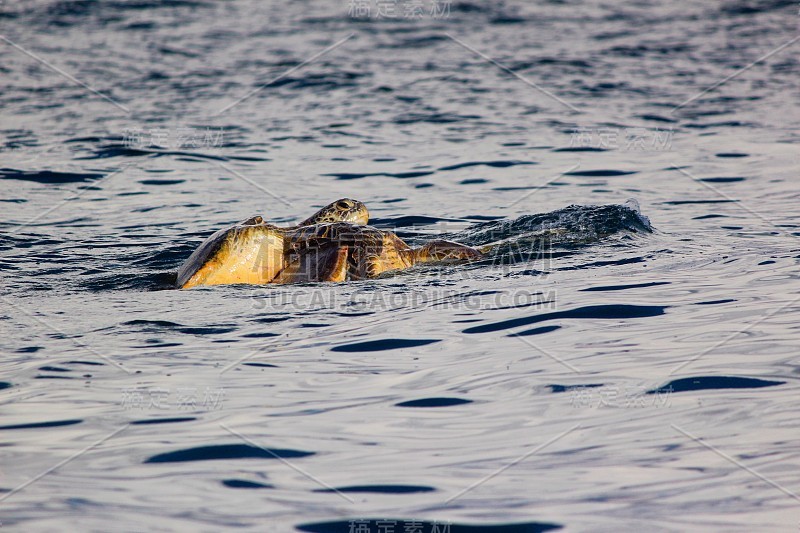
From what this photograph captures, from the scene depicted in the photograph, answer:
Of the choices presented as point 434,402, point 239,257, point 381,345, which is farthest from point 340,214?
point 434,402

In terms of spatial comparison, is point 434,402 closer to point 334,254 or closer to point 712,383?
point 712,383

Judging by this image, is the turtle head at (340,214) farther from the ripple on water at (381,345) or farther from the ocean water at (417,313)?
the ripple on water at (381,345)

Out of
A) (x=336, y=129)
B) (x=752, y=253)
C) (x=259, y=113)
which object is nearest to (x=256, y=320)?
(x=752, y=253)

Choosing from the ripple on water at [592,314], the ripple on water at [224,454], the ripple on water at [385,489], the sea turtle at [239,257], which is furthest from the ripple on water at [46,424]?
the ripple on water at [592,314]

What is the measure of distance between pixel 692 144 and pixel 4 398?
30.8 feet

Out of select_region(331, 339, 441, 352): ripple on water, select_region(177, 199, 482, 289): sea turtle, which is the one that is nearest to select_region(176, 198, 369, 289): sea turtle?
select_region(177, 199, 482, 289): sea turtle

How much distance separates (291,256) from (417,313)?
1.05 metres

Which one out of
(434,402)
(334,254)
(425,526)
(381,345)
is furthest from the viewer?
(334,254)

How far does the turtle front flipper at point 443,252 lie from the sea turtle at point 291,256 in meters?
0.29

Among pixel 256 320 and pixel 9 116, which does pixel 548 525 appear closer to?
pixel 256 320

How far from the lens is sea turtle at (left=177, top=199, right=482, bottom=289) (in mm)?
6125

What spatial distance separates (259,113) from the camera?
13.9 m

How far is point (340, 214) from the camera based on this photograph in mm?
6738

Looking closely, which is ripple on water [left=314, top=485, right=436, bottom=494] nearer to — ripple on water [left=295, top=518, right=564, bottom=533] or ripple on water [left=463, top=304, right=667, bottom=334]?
ripple on water [left=295, top=518, right=564, bottom=533]
